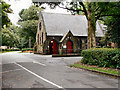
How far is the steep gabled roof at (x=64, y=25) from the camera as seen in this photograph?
3406 cm

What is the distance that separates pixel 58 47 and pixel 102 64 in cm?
2214

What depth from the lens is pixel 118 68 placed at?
34.5 feet

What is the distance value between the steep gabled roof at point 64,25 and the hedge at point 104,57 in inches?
786

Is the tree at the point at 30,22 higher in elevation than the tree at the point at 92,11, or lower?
higher

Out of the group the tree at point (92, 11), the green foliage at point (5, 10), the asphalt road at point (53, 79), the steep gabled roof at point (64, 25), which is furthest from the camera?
the steep gabled roof at point (64, 25)

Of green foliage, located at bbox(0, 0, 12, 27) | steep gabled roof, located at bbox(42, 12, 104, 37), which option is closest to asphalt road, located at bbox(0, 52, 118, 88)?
green foliage, located at bbox(0, 0, 12, 27)

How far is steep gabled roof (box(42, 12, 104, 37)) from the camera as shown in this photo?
34062 mm

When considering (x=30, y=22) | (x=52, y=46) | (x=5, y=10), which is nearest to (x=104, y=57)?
(x=5, y=10)

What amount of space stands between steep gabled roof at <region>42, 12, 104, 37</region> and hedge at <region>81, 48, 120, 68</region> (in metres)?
20.0

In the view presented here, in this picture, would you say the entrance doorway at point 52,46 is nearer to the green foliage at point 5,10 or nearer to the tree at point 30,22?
the green foliage at point 5,10

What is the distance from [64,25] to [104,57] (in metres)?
25.3

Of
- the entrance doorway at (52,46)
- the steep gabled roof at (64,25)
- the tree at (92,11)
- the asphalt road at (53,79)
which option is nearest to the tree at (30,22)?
the steep gabled roof at (64,25)

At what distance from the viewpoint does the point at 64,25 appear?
1423 inches

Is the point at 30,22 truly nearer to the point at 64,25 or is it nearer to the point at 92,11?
the point at 64,25
